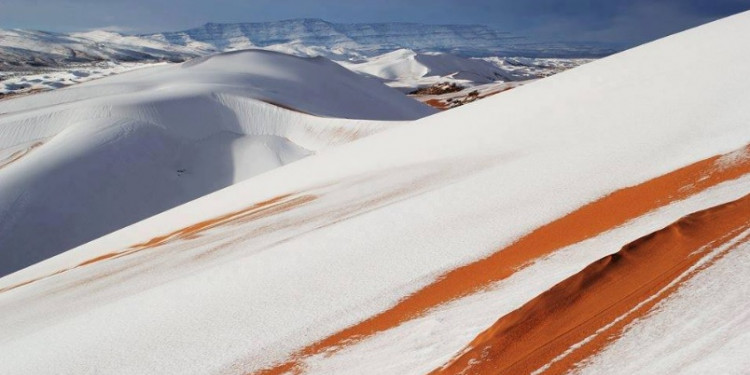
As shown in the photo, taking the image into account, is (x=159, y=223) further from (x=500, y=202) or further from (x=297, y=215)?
(x=500, y=202)

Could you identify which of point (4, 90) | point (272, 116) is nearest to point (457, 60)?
point (4, 90)

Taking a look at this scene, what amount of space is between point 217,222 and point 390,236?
560 centimetres

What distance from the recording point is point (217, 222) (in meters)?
10.6

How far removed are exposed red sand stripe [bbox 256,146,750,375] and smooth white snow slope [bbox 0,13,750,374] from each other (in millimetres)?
107

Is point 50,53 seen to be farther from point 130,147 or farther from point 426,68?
point 130,147

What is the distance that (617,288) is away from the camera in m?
3.86

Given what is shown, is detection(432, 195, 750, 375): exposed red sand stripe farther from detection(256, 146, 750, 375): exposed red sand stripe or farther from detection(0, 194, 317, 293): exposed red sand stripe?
detection(0, 194, 317, 293): exposed red sand stripe

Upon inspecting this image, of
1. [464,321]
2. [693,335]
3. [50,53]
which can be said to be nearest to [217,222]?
[464,321]

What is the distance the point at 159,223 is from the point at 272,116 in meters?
19.2

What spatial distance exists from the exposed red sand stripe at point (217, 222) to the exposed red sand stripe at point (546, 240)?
207 inches

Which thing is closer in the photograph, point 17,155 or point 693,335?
point 693,335

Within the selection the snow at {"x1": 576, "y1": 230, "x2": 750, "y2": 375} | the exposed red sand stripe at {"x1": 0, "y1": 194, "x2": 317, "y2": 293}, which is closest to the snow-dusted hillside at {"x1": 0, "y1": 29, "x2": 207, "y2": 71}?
the exposed red sand stripe at {"x1": 0, "y1": 194, "x2": 317, "y2": 293}

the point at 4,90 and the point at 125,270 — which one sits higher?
the point at 4,90

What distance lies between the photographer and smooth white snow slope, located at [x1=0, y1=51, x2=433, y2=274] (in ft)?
72.2
